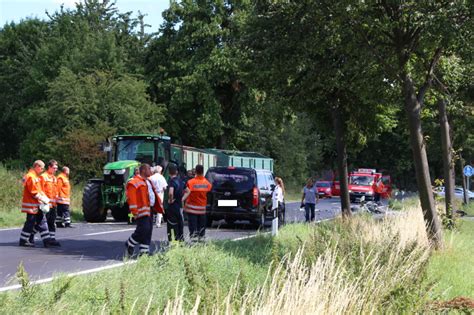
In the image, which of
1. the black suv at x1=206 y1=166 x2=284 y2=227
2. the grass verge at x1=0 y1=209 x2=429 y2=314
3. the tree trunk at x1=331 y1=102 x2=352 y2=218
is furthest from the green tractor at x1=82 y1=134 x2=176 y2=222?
the grass verge at x1=0 y1=209 x2=429 y2=314

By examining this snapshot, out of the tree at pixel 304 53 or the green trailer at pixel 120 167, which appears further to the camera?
the green trailer at pixel 120 167

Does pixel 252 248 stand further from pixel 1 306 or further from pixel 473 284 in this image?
pixel 1 306

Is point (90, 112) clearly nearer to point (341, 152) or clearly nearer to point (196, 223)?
point (341, 152)

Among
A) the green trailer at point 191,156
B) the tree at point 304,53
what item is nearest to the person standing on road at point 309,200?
the green trailer at point 191,156

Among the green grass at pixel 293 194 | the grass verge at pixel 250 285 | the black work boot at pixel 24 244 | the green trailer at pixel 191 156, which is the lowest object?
the black work boot at pixel 24 244

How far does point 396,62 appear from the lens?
13.4 m

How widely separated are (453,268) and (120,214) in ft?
46.7

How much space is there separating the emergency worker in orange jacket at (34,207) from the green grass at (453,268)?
305 inches

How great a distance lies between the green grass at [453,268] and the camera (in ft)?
29.7

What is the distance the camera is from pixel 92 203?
70.6ft

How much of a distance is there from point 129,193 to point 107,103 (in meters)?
25.7

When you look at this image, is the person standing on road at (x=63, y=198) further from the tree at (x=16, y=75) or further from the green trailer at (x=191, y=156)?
the tree at (x=16, y=75)

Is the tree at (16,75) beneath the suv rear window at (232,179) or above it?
above

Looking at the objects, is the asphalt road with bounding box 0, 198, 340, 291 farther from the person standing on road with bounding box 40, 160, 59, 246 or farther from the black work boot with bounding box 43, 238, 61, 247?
the person standing on road with bounding box 40, 160, 59, 246
